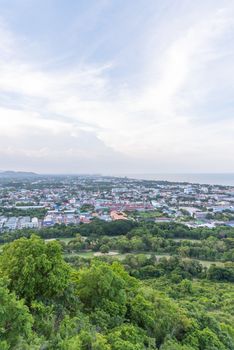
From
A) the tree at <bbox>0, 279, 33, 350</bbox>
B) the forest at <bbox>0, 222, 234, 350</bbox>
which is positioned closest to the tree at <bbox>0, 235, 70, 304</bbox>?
the forest at <bbox>0, 222, 234, 350</bbox>

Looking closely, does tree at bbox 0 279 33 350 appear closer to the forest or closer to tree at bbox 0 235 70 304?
the forest

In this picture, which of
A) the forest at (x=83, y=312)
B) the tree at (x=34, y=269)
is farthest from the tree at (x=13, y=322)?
the tree at (x=34, y=269)

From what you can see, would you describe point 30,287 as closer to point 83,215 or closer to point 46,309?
point 46,309

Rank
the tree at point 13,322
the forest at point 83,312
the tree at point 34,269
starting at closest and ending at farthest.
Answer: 1. the tree at point 13,322
2. the forest at point 83,312
3. the tree at point 34,269

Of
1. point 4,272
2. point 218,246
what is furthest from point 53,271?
point 218,246

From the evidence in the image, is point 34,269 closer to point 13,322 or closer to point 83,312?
point 83,312

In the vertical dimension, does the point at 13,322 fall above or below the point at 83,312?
above

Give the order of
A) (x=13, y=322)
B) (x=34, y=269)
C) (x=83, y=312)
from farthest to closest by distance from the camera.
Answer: (x=83, y=312) → (x=34, y=269) → (x=13, y=322)

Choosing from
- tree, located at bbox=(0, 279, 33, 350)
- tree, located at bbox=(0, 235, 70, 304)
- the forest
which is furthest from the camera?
tree, located at bbox=(0, 235, 70, 304)

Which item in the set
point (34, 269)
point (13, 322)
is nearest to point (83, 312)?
point (34, 269)

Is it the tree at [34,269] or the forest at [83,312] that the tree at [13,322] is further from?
the tree at [34,269]

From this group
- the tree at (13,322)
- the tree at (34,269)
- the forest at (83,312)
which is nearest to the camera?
the tree at (13,322)
